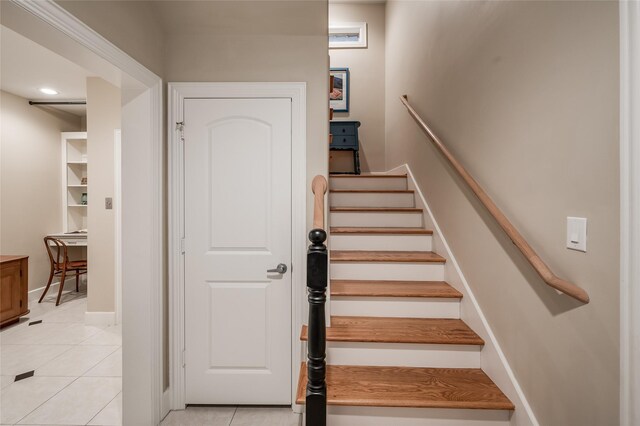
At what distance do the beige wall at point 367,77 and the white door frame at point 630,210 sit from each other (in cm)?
357

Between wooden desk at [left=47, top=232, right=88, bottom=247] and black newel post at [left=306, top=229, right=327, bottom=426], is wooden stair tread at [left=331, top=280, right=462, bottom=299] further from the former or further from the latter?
wooden desk at [left=47, top=232, right=88, bottom=247]

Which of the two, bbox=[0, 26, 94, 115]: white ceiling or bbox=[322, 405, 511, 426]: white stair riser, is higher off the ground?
bbox=[0, 26, 94, 115]: white ceiling

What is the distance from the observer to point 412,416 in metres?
1.54

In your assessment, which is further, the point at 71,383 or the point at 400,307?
the point at 71,383

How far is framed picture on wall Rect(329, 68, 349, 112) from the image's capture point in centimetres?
450

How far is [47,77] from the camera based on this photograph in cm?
373

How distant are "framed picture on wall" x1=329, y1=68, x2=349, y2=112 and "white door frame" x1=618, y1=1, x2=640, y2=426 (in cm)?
375

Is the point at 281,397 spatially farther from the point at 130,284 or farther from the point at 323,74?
the point at 323,74

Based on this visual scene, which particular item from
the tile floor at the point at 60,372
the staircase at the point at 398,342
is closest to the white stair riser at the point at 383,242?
the staircase at the point at 398,342

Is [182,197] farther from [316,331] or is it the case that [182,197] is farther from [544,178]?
[544,178]

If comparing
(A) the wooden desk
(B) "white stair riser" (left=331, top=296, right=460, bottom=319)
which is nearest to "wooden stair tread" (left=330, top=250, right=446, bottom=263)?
(B) "white stair riser" (left=331, top=296, right=460, bottom=319)

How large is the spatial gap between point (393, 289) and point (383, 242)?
54cm

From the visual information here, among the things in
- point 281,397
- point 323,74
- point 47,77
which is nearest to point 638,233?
point 323,74

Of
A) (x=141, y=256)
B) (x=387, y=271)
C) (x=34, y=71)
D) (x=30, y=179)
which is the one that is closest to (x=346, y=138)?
(x=387, y=271)
